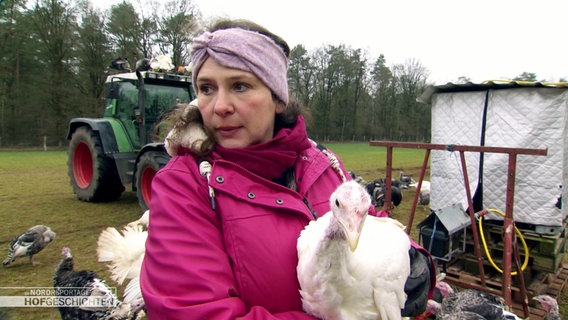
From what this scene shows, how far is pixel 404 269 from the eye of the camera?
158cm

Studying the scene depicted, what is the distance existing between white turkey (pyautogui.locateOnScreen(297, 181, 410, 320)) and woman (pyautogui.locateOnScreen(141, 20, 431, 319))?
0.25ft

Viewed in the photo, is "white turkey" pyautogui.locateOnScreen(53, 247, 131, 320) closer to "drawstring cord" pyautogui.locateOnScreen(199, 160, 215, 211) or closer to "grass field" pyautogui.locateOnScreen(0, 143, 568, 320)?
"grass field" pyautogui.locateOnScreen(0, 143, 568, 320)

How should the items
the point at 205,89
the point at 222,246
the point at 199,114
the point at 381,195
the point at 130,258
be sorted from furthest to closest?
1. the point at 381,195
2. the point at 130,258
3. the point at 199,114
4. the point at 205,89
5. the point at 222,246

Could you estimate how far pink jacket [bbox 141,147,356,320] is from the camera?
3.84ft

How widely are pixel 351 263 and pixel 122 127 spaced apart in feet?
25.0

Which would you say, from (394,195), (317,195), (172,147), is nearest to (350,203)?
(317,195)

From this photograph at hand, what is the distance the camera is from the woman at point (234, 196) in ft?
3.92

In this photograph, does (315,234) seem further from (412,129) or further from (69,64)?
(412,129)

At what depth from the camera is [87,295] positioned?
3.36 m

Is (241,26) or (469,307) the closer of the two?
(241,26)

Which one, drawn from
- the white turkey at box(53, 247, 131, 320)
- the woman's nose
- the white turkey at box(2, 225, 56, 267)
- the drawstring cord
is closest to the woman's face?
the woman's nose

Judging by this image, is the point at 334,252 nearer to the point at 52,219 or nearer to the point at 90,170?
the point at 52,219

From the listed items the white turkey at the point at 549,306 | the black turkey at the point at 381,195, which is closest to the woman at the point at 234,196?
the white turkey at the point at 549,306

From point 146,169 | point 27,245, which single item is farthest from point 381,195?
point 27,245
